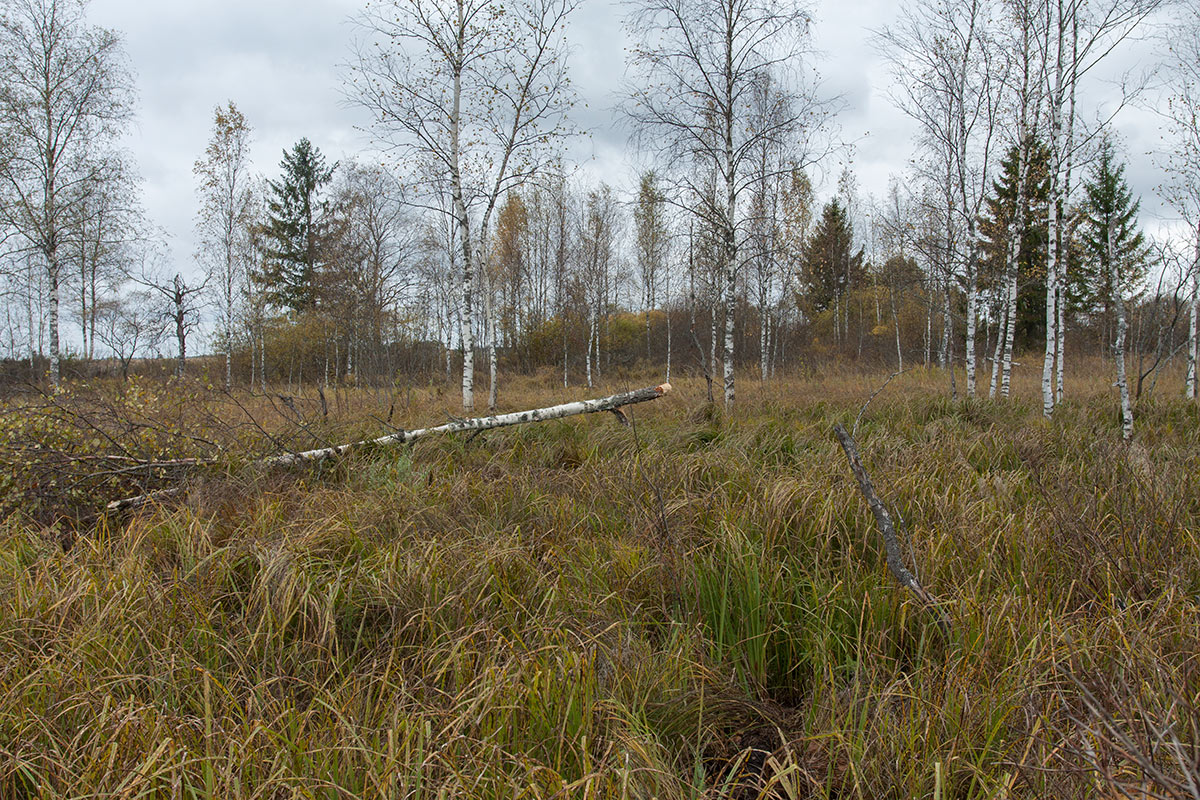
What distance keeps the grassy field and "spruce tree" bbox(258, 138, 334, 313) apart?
2361 centimetres

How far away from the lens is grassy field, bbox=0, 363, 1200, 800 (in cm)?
150

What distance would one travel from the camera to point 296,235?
2583cm

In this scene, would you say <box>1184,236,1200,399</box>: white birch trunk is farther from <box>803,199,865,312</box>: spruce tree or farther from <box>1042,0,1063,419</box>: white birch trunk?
<box>803,199,865,312</box>: spruce tree

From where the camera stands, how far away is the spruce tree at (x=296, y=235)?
2462 cm

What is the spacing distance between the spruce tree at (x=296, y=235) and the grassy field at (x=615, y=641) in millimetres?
23614

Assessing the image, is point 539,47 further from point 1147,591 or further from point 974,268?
point 1147,591

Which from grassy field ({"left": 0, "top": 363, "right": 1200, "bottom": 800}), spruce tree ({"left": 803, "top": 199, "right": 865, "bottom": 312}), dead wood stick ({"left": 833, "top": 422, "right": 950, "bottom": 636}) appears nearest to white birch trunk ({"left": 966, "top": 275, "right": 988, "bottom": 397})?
grassy field ({"left": 0, "top": 363, "right": 1200, "bottom": 800})

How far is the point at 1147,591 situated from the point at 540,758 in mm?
2892

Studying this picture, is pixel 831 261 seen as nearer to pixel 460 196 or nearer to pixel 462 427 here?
pixel 460 196

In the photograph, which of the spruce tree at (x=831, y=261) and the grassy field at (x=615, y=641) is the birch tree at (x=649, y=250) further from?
the grassy field at (x=615, y=641)

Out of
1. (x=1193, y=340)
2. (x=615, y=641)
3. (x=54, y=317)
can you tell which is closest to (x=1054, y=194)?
(x=1193, y=340)

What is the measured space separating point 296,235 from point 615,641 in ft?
97.0

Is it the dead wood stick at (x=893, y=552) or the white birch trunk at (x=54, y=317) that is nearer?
the dead wood stick at (x=893, y=552)

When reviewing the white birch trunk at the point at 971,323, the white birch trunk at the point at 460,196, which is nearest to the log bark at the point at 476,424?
the white birch trunk at the point at 460,196
